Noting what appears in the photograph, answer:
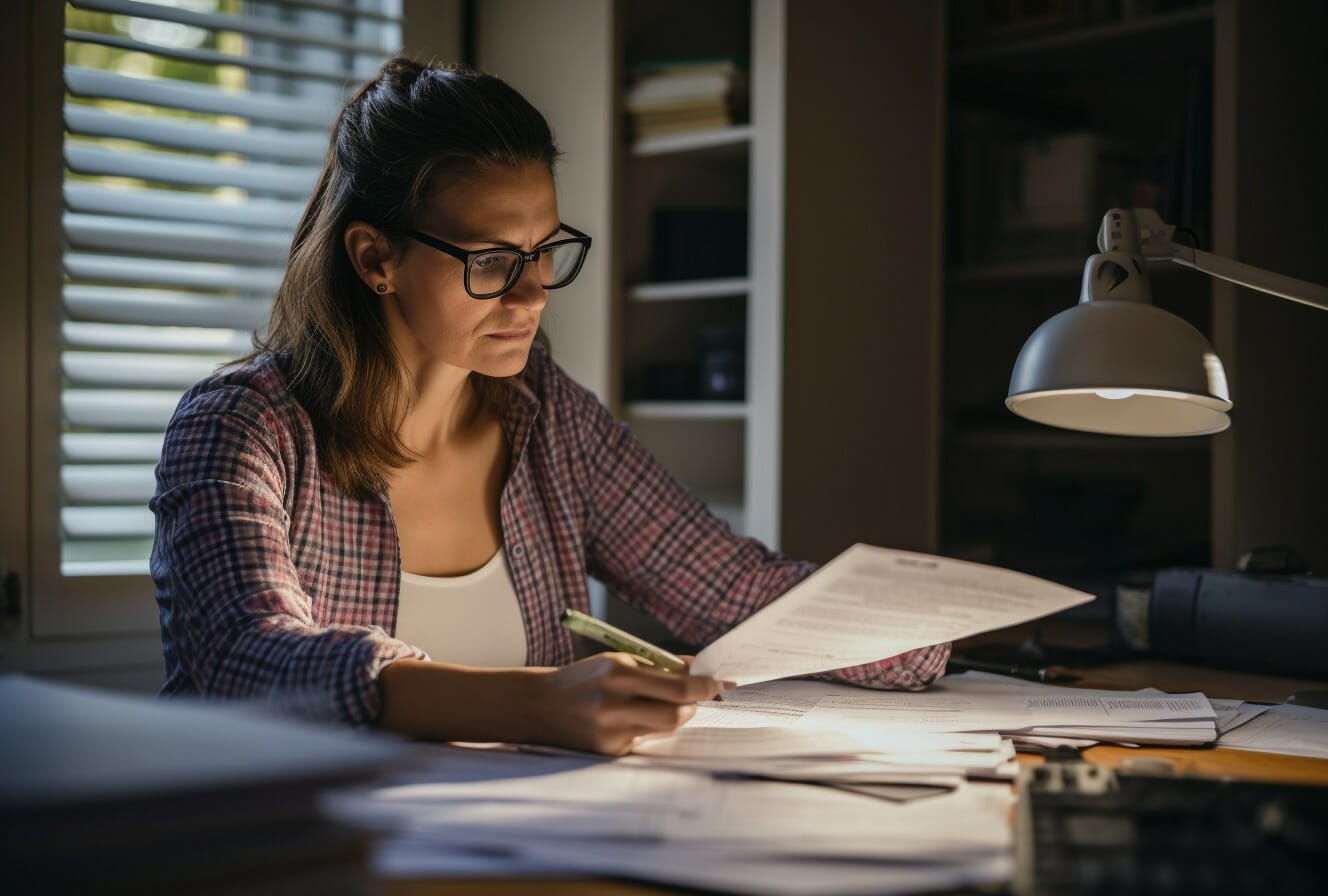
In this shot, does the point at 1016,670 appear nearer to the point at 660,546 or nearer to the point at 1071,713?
the point at 1071,713

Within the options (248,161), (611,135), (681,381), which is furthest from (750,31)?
(248,161)

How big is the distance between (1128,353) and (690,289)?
3.97 feet

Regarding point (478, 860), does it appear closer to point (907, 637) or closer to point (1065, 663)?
point (907, 637)

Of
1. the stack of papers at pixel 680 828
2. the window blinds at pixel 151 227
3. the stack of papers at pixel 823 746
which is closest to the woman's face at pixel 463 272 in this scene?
the stack of papers at pixel 823 746

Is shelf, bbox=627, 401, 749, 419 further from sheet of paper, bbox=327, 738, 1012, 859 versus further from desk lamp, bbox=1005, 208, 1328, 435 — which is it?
sheet of paper, bbox=327, 738, 1012, 859

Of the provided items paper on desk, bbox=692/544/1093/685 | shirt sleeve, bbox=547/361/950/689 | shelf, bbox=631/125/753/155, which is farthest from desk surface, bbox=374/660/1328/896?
shelf, bbox=631/125/753/155

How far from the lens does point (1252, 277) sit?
1.21 m

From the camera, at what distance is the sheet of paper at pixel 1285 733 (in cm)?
104

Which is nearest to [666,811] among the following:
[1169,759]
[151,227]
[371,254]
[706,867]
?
[706,867]

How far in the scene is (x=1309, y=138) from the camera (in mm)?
1948

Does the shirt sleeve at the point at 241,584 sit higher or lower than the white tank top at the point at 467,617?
higher

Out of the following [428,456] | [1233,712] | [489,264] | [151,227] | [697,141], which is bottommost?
[1233,712]

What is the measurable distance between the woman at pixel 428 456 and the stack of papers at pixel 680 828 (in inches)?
6.7

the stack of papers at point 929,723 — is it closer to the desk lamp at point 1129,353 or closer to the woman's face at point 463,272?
the desk lamp at point 1129,353
